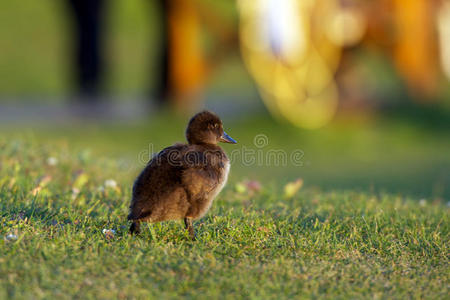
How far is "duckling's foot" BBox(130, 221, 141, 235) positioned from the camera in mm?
4859

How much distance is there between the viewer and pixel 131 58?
34781 millimetres

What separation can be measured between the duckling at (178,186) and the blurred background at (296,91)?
571 centimetres

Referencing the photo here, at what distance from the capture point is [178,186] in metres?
4.78

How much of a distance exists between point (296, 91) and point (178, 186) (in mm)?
9123

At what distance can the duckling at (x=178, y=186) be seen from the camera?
15.5ft

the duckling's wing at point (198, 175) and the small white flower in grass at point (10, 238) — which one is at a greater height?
the duckling's wing at point (198, 175)

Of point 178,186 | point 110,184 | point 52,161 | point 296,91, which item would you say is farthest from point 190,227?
point 296,91

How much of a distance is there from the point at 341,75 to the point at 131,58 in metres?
22.0

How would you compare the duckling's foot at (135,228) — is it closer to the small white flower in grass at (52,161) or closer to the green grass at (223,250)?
the green grass at (223,250)

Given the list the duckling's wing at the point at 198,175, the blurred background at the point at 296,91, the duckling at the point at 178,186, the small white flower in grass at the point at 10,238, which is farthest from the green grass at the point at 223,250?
the blurred background at the point at 296,91

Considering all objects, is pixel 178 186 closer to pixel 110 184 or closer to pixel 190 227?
pixel 190 227

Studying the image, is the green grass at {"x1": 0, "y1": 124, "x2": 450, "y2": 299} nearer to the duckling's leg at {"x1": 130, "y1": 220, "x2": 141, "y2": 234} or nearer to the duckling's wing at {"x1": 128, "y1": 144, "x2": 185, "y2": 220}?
the duckling's leg at {"x1": 130, "y1": 220, "x2": 141, "y2": 234}

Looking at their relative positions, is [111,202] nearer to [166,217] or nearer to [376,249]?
[166,217]

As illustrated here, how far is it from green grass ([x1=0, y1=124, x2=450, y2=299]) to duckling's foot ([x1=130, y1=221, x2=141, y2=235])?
0.07 meters
